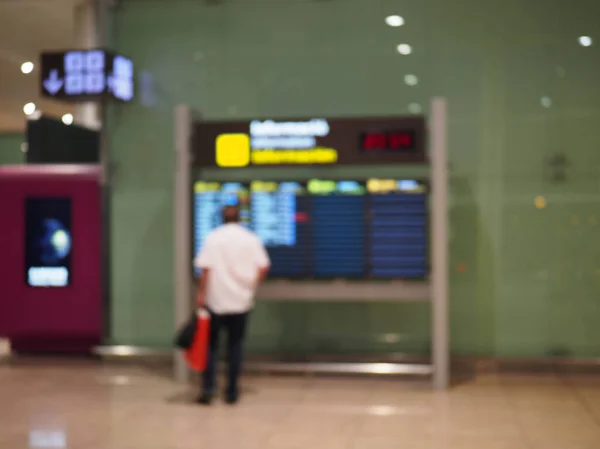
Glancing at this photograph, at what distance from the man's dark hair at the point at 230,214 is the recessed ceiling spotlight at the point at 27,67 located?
8682mm

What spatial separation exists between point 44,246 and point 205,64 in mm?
2609

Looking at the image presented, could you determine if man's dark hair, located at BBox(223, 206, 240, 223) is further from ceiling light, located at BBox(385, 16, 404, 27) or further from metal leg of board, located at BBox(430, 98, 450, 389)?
ceiling light, located at BBox(385, 16, 404, 27)

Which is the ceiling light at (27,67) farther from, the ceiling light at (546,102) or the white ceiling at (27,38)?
the ceiling light at (546,102)

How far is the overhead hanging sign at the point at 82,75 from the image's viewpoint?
754 cm

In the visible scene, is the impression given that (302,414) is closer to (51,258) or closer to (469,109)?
(469,109)

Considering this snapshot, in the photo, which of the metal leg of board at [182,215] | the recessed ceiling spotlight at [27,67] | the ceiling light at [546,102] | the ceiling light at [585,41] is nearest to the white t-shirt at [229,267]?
the metal leg of board at [182,215]

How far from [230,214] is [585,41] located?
12.6 ft

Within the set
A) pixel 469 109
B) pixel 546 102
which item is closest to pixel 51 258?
pixel 469 109

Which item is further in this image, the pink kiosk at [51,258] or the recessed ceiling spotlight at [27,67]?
the recessed ceiling spotlight at [27,67]

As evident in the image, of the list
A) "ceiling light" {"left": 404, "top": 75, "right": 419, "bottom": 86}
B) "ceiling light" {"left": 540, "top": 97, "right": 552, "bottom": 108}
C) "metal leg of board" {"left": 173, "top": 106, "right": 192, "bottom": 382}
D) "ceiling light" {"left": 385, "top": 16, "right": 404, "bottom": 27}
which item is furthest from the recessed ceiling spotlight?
"ceiling light" {"left": 540, "top": 97, "right": 552, "bottom": 108}

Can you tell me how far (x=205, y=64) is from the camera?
7.84 m

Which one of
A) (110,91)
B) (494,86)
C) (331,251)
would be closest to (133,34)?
(110,91)

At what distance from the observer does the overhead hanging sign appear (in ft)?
24.7

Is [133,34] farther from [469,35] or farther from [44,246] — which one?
[469,35]
